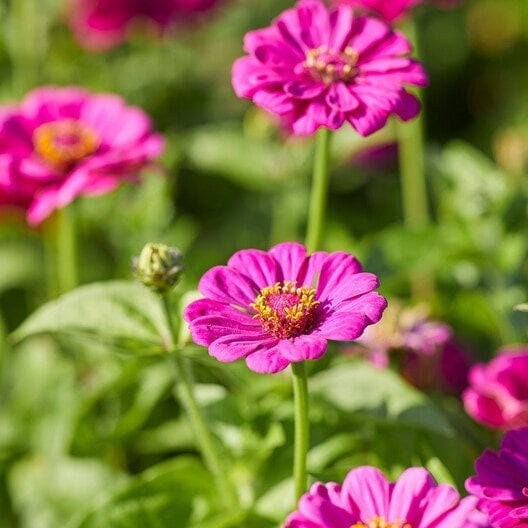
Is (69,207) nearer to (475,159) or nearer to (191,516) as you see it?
(191,516)

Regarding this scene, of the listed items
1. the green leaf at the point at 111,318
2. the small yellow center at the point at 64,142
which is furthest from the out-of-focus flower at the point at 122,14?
the green leaf at the point at 111,318

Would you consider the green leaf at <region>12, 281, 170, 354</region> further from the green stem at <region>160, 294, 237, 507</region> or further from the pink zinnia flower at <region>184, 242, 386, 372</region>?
the pink zinnia flower at <region>184, 242, 386, 372</region>

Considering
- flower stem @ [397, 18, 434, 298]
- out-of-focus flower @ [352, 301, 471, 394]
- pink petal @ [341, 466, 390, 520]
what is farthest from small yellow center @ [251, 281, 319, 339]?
flower stem @ [397, 18, 434, 298]

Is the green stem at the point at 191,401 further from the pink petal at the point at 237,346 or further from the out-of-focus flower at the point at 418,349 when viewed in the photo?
the out-of-focus flower at the point at 418,349

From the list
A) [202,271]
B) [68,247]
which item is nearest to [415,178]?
[202,271]

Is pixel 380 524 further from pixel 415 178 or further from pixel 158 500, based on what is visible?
pixel 415 178
